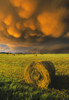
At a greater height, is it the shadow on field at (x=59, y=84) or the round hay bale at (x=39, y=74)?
the round hay bale at (x=39, y=74)

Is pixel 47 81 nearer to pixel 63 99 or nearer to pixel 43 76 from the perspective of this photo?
pixel 43 76

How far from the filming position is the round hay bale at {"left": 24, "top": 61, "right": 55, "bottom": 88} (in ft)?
21.7

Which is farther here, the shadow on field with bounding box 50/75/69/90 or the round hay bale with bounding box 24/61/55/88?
the round hay bale with bounding box 24/61/55/88

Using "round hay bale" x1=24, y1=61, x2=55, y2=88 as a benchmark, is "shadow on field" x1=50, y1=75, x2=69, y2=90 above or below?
below

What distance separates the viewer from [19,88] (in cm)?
587

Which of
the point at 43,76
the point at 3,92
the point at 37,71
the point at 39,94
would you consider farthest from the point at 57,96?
the point at 3,92

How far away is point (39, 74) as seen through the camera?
23.5 ft

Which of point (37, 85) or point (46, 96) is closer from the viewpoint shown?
point (46, 96)

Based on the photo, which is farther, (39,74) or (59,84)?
(39,74)

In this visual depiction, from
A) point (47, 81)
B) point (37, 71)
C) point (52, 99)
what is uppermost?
point (37, 71)

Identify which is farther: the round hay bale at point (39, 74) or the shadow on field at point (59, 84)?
the round hay bale at point (39, 74)

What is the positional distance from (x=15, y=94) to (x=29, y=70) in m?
2.57

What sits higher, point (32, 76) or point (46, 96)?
point (32, 76)

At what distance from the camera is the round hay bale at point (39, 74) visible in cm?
663
